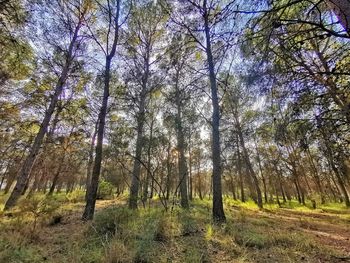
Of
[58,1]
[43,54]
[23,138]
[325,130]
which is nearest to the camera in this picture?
[325,130]

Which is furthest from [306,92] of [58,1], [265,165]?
[265,165]

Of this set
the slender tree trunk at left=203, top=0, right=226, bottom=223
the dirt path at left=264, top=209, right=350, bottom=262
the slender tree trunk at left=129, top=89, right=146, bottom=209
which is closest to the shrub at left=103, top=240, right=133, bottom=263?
the dirt path at left=264, top=209, right=350, bottom=262

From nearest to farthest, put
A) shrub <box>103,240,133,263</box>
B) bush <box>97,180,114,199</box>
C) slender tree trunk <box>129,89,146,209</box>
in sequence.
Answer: shrub <box>103,240,133,263</box> → slender tree trunk <box>129,89,146,209</box> → bush <box>97,180,114,199</box>

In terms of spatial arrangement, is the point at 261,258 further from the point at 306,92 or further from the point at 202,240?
the point at 306,92

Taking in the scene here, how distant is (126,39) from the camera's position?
11.4 metres

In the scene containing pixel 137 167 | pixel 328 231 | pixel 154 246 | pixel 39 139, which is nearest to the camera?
pixel 154 246

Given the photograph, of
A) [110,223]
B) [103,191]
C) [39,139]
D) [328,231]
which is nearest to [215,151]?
[110,223]

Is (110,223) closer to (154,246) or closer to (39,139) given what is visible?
(154,246)

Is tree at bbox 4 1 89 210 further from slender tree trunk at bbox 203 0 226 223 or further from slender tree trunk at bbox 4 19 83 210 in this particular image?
slender tree trunk at bbox 203 0 226 223

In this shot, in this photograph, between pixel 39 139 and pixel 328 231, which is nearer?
pixel 328 231

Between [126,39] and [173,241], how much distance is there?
1016 centimetres

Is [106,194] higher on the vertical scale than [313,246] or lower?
higher

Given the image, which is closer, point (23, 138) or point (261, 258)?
point (261, 258)

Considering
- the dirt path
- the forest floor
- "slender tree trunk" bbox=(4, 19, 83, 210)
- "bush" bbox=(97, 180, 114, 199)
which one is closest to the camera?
the forest floor
